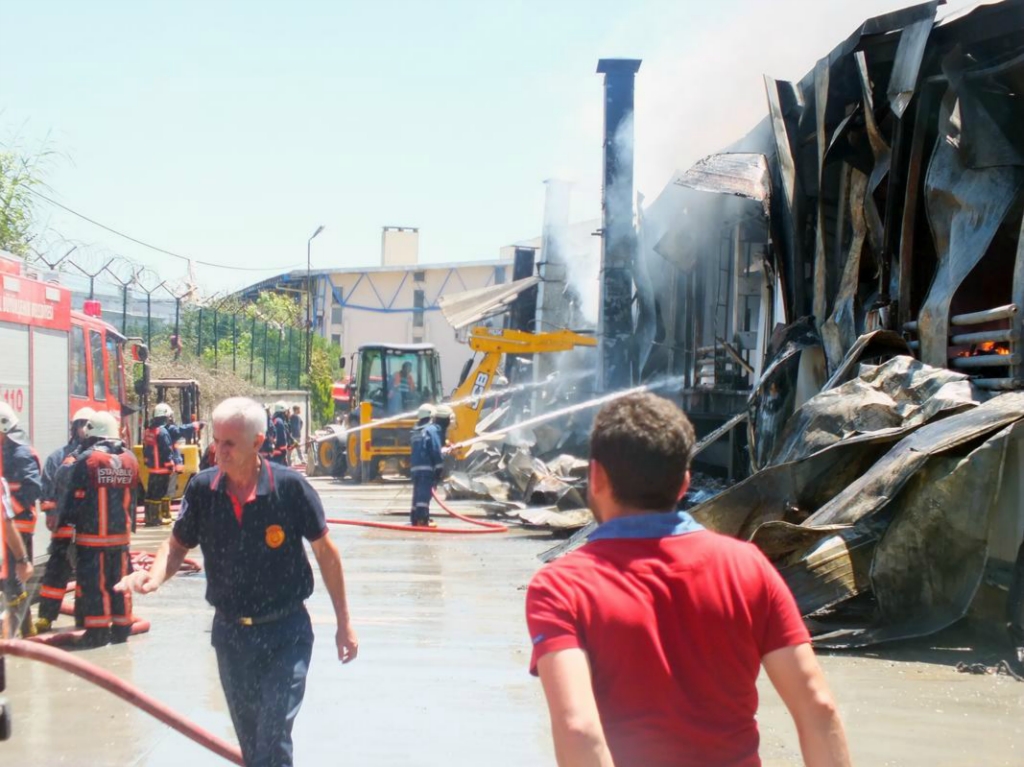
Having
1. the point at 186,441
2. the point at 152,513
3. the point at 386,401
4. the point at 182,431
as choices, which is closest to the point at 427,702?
the point at 152,513

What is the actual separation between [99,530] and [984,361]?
6.27 meters

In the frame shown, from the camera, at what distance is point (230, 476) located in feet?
14.6

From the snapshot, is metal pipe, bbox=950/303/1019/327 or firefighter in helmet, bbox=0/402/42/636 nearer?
metal pipe, bbox=950/303/1019/327

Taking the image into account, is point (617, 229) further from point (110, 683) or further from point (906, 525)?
point (110, 683)

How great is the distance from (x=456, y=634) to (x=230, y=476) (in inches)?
152

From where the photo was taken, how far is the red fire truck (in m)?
9.95

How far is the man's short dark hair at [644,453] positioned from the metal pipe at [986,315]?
603 centimetres

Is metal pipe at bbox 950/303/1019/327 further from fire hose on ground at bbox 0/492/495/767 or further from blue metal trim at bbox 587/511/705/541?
blue metal trim at bbox 587/511/705/541

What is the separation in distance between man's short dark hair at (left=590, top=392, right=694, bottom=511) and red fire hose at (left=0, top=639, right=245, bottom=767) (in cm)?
278

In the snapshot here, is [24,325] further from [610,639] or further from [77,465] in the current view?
[610,639]

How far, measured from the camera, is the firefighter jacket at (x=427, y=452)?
14.3m

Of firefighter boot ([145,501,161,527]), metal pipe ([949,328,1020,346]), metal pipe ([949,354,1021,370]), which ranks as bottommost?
firefighter boot ([145,501,161,527])

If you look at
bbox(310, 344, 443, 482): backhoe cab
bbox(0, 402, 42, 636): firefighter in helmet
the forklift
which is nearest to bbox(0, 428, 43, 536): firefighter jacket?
bbox(0, 402, 42, 636): firefighter in helmet

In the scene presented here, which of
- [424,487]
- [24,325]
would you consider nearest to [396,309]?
[424,487]
